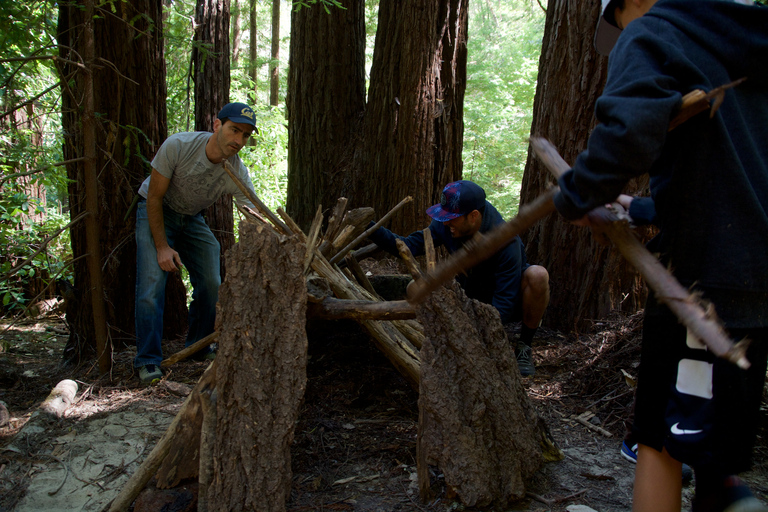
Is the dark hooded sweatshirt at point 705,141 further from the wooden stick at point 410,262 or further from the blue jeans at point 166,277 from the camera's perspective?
the blue jeans at point 166,277

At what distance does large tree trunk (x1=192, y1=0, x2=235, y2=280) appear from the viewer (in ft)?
16.6

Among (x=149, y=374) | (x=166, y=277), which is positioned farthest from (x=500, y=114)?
(x=149, y=374)

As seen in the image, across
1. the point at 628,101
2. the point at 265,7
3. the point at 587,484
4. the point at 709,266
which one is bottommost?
the point at 587,484

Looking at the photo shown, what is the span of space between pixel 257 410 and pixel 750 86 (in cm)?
198

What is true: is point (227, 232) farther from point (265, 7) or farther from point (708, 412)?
point (265, 7)

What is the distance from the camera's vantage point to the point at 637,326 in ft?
11.5

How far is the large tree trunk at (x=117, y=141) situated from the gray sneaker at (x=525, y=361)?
3105 mm

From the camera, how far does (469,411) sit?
2.16 meters

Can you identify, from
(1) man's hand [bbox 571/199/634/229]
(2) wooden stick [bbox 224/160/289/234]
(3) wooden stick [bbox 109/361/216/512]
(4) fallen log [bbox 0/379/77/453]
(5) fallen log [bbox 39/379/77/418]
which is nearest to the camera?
(1) man's hand [bbox 571/199/634/229]

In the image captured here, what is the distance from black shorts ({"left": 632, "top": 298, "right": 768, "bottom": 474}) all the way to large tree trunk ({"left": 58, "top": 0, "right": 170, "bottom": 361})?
3.67 meters

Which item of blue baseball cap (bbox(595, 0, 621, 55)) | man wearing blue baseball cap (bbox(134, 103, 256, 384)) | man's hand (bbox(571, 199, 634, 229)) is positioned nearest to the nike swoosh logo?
man's hand (bbox(571, 199, 634, 229))

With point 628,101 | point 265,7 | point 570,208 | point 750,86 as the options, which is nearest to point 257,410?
point 570,208

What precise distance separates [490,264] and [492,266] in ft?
0.07

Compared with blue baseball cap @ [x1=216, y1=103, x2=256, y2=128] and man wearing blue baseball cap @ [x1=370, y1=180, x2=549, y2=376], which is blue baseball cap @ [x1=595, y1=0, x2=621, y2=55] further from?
blue baseball cap @ [x1=216, y1=103, x2=256, y2=128]
